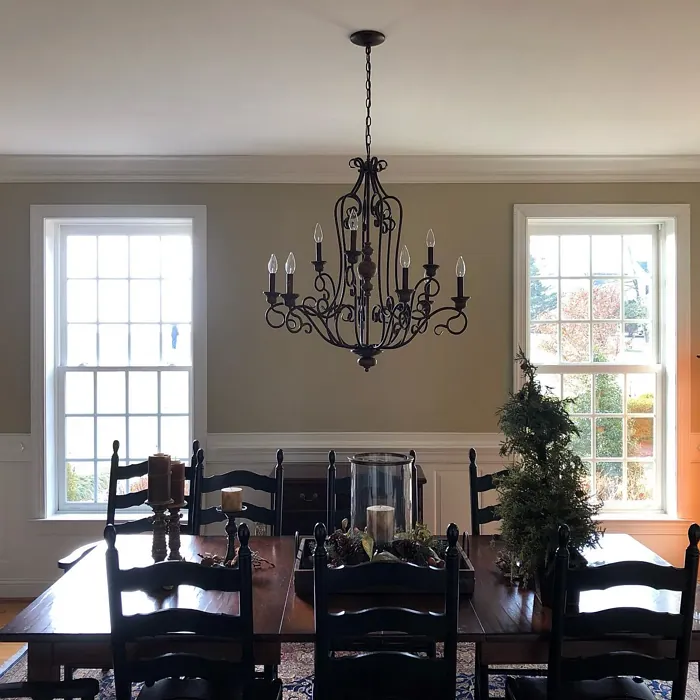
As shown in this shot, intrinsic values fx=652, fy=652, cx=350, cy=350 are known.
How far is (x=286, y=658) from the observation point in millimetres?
3271

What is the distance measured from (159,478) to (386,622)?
108 centimetres

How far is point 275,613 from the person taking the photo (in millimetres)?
2033

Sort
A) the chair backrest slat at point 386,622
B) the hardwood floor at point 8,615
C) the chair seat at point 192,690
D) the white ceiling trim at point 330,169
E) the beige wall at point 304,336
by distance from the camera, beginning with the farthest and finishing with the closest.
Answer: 1. the beige wall at point 304,336
2. the white ceiling trim at point 330,169
3. the hardwood floor at point 8,615
4. the chair seat at point 192,690
5. the chair backrest slat at point 386,622

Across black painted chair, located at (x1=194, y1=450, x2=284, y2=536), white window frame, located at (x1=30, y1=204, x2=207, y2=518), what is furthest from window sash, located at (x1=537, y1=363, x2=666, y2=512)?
white window frame, located at (x1=30, y1=204, x2=207, y2=518)

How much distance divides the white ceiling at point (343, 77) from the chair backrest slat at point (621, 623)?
176cm

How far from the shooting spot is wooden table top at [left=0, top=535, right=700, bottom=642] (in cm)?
191

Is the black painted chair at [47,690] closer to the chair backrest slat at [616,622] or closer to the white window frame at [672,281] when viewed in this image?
the chair backrest slat at [616,622]

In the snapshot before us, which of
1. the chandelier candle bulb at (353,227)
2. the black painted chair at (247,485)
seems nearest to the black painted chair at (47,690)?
the black painted chair at (247,485)

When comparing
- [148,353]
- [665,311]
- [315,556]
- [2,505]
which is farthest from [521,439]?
[2,505]

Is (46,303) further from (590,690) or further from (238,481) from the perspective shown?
(590,690)

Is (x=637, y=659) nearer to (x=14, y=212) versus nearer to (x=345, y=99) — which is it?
(x=345, y=99)

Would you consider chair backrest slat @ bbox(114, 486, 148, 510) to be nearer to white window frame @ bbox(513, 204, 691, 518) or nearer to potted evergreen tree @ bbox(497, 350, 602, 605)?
potted evergreen tree @ bbox(497, 350, 602, 605)

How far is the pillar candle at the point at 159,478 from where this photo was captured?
2.40 metres

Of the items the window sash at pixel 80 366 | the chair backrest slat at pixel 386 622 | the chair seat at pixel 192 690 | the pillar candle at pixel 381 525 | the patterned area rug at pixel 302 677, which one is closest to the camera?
the chair backrest slat at pixel 386 622
